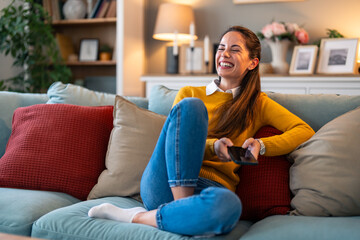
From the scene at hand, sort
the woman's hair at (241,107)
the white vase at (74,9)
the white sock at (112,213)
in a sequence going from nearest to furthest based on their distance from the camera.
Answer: the white sock at (112,213), the woman's hair at (241,107), the white vase at (74,9)

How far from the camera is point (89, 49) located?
12.7 feet

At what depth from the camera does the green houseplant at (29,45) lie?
3.18 metres

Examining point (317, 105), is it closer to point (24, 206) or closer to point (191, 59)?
point (24, 206)

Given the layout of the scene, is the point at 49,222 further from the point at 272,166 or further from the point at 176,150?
the point at 272,166

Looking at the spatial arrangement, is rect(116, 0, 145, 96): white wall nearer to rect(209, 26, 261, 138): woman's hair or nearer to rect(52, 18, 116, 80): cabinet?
rect(52, 18, 116, 80): cabinet

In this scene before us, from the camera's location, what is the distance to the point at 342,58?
118 inches

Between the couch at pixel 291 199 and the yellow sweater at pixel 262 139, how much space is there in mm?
58

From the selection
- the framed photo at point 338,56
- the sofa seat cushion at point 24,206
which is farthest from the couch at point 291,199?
the framed photo at point 338,56

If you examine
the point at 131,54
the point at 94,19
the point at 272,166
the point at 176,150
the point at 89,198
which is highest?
the point at 94,19

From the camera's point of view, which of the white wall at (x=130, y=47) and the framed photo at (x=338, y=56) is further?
the white wall at (x=130, y=47)

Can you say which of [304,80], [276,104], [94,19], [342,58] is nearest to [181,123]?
[276,104]

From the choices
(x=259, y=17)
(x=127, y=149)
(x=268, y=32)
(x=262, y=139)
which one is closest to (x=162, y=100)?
(x=127, y=149)

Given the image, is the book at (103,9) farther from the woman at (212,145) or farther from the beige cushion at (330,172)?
the beige cushion at (330,172)

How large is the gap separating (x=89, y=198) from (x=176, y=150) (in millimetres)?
550
